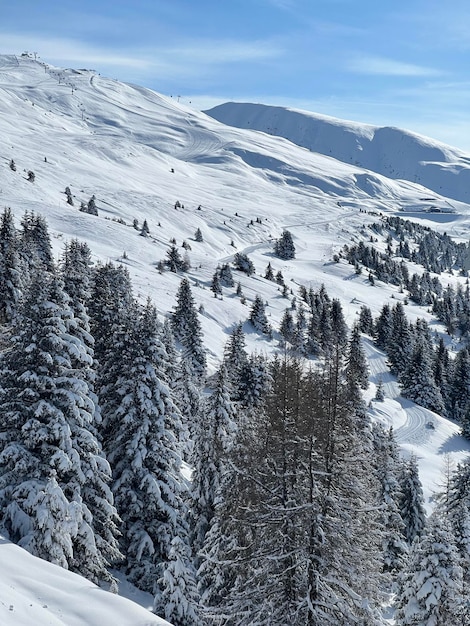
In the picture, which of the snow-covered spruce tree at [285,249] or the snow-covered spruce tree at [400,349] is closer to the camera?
the snow-covered spruce tree at [400,349]

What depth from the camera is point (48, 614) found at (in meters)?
11.2

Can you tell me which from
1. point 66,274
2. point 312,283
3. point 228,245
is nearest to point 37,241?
point 66,274

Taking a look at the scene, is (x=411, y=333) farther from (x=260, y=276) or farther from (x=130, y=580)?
(x=130, y=580)

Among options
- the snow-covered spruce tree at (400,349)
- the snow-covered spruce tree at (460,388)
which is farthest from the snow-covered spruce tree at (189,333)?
the snow-covered spruce tree at (460,388)

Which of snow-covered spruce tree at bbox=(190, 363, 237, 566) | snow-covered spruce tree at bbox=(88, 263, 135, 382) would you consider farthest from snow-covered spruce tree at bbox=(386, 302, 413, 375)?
snow-covered spruce tree at bbox=(88, 263, 135, 382)

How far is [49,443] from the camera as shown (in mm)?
17844

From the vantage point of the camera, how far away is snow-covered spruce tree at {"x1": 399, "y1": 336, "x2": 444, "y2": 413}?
8162 centimetres

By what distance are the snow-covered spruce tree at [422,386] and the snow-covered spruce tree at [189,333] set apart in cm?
3638

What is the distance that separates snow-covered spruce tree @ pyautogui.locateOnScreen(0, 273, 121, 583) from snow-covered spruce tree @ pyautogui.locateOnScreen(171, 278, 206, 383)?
33.1 metres

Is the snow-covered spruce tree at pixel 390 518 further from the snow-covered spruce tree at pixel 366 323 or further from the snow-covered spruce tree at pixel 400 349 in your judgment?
the snow-covered spruce tree at pixel 366 323

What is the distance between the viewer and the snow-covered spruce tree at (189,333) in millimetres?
57191

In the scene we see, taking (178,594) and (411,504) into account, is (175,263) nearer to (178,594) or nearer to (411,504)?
(411,504)

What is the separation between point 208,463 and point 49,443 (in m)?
7.76

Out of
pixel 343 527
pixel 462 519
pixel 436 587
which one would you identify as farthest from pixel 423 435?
pixel 343 527
